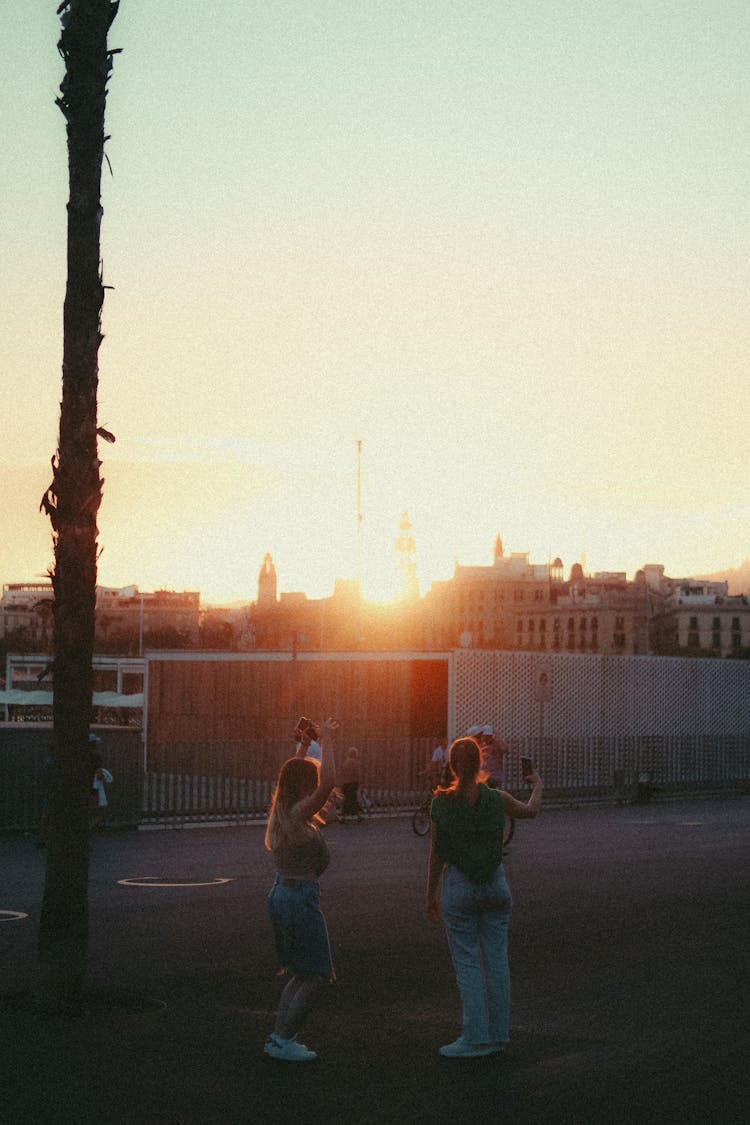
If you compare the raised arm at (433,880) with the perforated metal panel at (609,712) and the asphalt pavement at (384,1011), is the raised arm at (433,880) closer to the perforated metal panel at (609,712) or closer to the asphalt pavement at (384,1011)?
the asphalt pavement at (384,1011)

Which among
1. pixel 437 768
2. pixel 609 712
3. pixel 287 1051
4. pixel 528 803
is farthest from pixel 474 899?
pixel 609 712

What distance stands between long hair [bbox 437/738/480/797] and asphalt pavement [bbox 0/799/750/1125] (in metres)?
1.48

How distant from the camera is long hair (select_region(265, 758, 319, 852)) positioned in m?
8.71

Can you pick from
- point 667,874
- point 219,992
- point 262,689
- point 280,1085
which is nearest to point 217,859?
point 667,874

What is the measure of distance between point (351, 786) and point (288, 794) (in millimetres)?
22761

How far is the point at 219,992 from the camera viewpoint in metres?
10.8

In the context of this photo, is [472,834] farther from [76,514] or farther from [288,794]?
[76,514]

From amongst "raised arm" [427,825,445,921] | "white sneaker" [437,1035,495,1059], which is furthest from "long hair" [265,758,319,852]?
"white sneaker" [437,1035,495,1059]

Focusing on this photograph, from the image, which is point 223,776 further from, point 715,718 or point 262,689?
point 715,718

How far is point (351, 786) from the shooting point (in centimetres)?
3133

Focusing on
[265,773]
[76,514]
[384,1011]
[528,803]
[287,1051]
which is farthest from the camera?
[265,773]

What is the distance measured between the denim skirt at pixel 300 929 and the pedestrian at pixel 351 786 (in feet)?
73.9

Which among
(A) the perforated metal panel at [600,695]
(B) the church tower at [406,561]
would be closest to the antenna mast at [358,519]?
(A) the perforated metal panel at [600,695]

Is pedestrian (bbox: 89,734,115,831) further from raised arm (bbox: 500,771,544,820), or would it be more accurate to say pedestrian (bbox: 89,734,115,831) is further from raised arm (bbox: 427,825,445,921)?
raised arm (bbox: 427,825,445,921)
